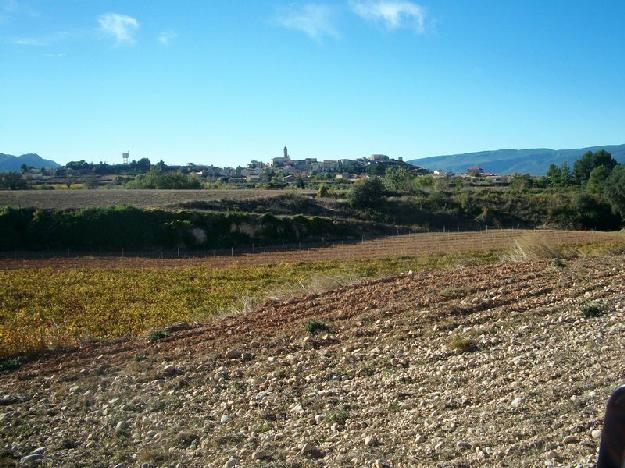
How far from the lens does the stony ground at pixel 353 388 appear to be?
6.47 meters

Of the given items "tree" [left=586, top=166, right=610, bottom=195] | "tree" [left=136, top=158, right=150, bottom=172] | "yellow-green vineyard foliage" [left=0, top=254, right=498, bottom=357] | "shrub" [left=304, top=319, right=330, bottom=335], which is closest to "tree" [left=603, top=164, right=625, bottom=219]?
"tree" [left=586, top=166, right=610, bottom=195]

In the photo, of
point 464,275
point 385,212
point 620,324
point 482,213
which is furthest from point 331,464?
point 482,213

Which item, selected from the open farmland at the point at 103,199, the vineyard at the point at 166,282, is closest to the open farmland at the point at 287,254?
the vineyard at the point at 166,282

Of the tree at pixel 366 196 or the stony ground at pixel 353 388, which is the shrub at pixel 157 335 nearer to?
the stony ground at pixel 353 388

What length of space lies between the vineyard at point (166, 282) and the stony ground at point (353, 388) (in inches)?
147

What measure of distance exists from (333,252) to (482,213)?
29.0 meters

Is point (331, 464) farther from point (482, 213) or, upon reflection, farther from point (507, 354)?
point (482, 213)

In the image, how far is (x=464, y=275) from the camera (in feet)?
53.8

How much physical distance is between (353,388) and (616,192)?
63122 mm

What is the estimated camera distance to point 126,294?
23.3 meters

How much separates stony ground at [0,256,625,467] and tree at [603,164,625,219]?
2152 inches

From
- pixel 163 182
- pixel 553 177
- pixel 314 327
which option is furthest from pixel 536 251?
pixel 553 177

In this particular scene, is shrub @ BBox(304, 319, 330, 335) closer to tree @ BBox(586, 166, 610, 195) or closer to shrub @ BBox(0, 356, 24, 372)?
shrub @ BBox(0, 356, 24, 372)

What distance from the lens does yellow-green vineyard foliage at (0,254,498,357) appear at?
52.1 feet
